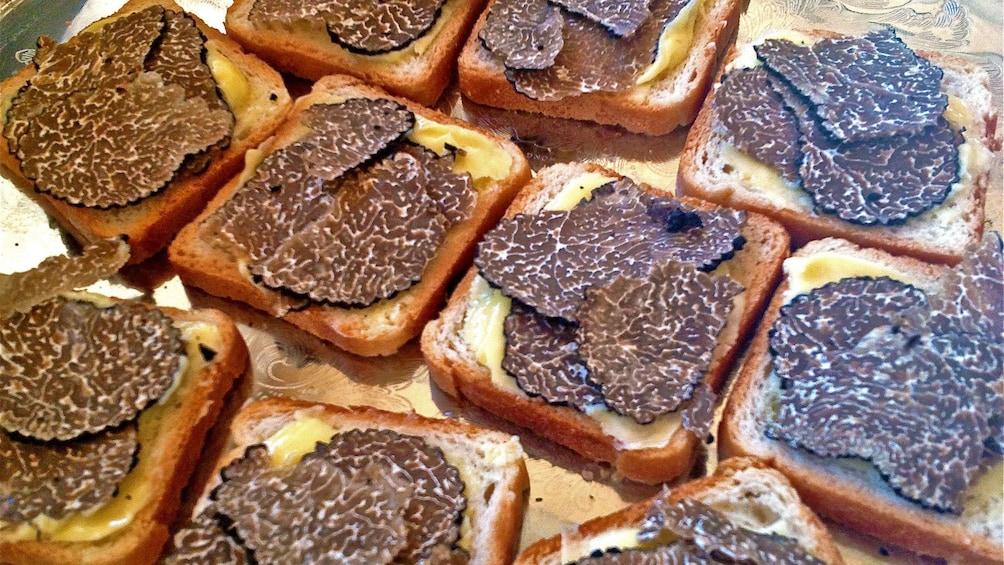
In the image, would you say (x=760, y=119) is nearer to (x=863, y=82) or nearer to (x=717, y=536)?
(x=863, y=82)

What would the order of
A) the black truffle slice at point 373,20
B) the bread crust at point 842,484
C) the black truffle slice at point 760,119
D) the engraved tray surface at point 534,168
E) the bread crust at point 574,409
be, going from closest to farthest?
1. the bread crust at point 842,484
2. the bread crust at point 574,409
3. the engraved tray surface at point 534,168
4. the black truffle slice at point 760,119
5. the black truffle slice at point 373,20

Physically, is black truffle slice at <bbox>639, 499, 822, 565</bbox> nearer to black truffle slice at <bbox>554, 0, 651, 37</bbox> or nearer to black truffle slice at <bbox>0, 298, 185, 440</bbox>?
black truffle slice at <bbox>0, 298, 185, 440</bbox>

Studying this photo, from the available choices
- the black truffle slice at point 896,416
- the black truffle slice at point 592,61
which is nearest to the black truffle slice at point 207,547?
the black truffle slice at point 896,416

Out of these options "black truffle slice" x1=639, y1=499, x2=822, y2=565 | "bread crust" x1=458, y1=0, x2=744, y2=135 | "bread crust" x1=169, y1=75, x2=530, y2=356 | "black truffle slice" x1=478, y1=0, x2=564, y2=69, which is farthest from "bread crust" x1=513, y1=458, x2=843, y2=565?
"black truffle slice" x1=478, y1=0, x2=564, y2=69

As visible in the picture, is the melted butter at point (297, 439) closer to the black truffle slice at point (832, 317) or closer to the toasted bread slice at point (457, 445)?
the toasted bread slice at point (457, 445)

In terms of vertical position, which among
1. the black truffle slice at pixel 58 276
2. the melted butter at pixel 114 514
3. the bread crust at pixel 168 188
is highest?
the bread crust at pixel 168 188
